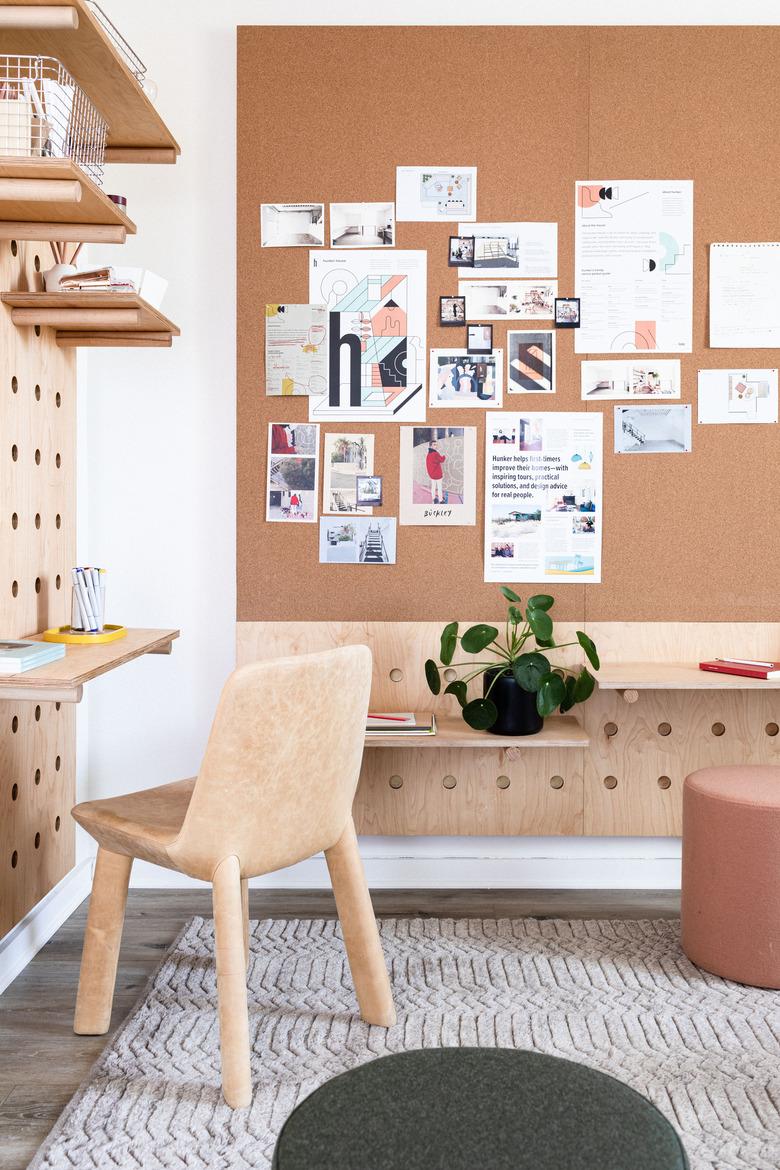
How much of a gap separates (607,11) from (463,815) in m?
2.37

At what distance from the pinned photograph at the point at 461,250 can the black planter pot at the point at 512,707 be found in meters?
1.19

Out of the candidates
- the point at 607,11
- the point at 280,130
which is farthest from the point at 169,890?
the point at 607,11

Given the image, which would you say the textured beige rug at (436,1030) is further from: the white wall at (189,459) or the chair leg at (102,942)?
the white wall at (189,459)

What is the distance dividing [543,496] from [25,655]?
62.3 inches

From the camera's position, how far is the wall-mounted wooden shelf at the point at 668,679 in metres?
2.65

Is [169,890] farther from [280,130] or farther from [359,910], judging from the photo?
[280,130]

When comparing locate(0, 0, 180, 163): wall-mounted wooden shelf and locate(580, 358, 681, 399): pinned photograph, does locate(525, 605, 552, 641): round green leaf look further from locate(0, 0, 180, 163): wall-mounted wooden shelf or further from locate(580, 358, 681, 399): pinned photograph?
locate(0, 0, 180, 163): wall-mounted wooden shelf

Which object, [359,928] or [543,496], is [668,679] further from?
[359,928]

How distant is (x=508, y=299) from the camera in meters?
2.96

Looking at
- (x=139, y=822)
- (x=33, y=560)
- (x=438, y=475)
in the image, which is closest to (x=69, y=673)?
(x=139, y=822)

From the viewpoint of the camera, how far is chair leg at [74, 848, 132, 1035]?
2.08 metres

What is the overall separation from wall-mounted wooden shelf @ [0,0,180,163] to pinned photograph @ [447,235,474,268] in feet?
2.63

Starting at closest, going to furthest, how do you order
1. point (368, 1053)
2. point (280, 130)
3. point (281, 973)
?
point (368, 1053) → point (281, 973) → point (280, 130)

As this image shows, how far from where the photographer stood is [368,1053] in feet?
6.57
